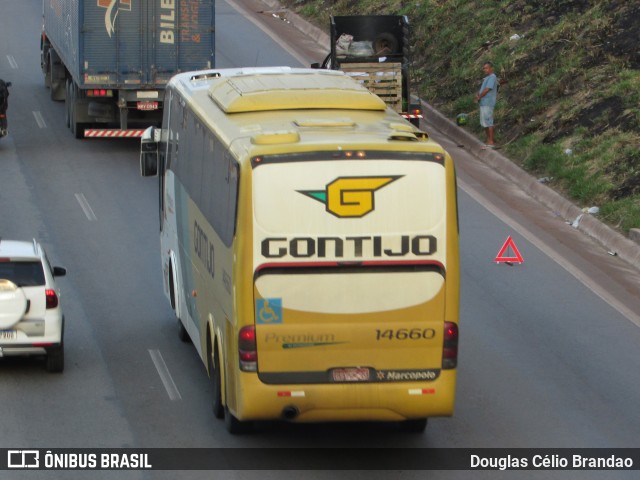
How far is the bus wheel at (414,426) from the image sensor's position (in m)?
15.7

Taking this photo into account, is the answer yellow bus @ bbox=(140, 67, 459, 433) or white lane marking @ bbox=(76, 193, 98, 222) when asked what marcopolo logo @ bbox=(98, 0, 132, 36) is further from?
yellow bus @ bbox=(140, 67, 459, 433)

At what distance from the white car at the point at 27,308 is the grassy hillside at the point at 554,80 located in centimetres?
1164

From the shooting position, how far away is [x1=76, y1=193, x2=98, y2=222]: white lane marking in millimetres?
25812

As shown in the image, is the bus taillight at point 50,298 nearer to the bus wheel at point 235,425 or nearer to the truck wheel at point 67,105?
the bus wheel at point 235,425

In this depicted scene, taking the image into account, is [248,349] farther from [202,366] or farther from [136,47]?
[136,47]

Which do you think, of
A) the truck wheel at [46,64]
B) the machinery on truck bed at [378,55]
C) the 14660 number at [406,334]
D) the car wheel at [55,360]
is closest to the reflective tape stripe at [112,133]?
the machinery on truck bed at [378,55]

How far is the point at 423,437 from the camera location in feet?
51.4

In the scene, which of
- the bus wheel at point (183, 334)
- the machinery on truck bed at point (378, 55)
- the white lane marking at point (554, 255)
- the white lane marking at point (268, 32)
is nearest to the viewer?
the bus wheel at point (183, 334)

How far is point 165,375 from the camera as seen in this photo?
17781mm

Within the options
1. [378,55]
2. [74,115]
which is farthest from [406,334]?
[74,115]

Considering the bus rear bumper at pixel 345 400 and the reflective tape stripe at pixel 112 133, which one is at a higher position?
the bus rear bumper at pixel 345 400

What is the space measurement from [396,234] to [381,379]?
1.48 meters

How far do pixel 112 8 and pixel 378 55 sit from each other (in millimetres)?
6130

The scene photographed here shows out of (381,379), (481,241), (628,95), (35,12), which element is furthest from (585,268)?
(35,12)
